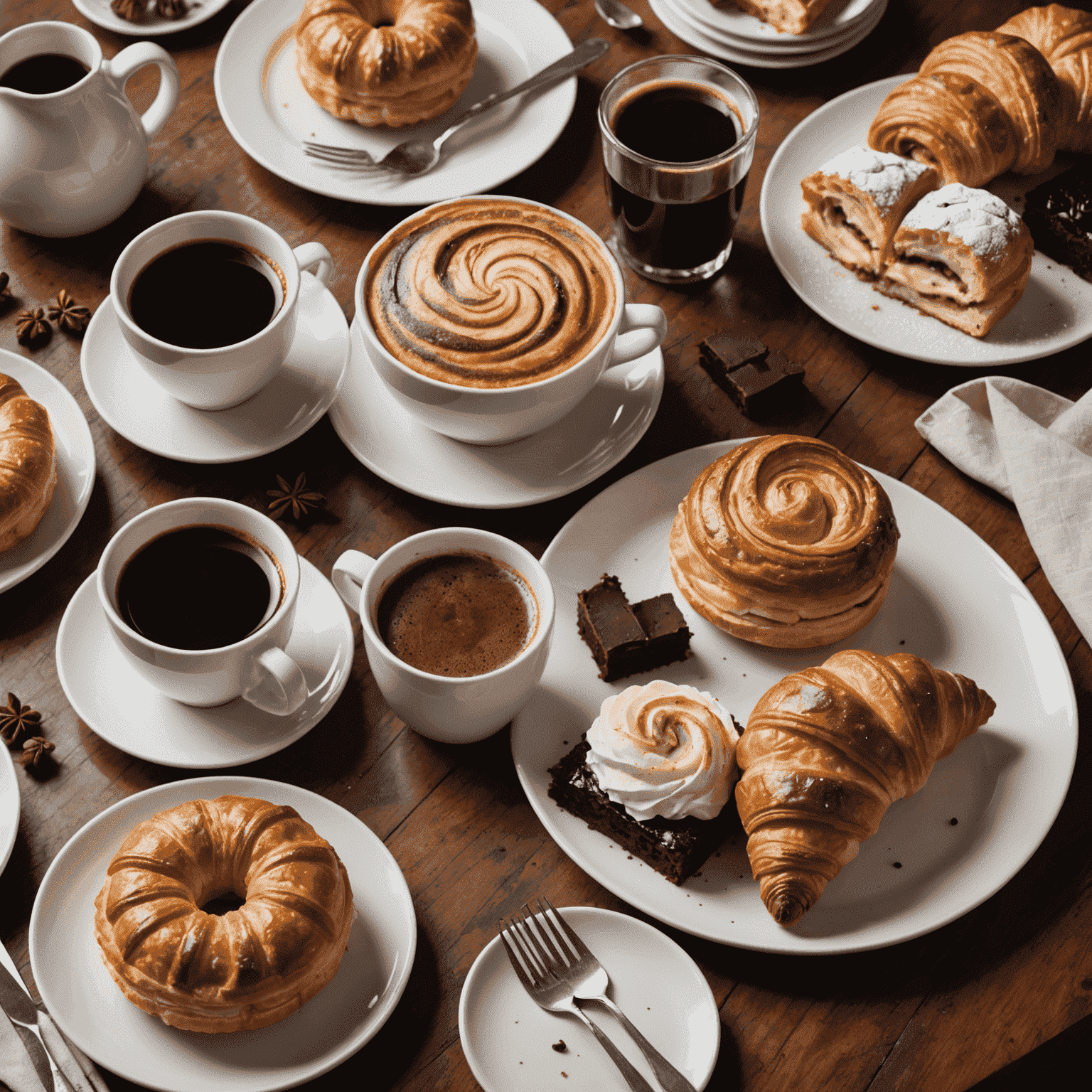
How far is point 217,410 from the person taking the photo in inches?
74.8

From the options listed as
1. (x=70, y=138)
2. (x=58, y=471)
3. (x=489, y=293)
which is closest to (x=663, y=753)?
(x=489, y=293)

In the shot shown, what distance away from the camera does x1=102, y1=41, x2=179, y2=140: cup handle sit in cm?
Answer: 200

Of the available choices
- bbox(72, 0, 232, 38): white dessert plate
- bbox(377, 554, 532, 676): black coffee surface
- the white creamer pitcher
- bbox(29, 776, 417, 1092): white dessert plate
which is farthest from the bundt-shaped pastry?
bbox(72, 0, 232, 38): white dessert plate

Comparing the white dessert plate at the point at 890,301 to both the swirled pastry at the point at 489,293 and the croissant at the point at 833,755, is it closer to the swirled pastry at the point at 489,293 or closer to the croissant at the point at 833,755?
the swirled pastry at the point at 489,293

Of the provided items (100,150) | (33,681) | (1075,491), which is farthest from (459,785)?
(100,150)

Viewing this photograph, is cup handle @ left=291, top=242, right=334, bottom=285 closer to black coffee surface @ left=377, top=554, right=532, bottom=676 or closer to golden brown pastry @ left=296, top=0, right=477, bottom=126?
golden brown pastry @ left=296, top=0, right=477, bottom=126

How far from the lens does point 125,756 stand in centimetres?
164

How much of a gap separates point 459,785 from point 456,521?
44cm

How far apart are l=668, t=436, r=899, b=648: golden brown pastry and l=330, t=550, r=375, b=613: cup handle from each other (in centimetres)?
48

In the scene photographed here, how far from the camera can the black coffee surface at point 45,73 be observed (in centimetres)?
199

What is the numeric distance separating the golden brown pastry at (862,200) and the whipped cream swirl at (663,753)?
Result: 941 mm

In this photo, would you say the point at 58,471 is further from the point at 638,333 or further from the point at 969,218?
the point at 969,218

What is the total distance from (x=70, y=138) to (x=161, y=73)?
30 cm

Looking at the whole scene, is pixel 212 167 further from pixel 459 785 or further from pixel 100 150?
pixel 459 785
